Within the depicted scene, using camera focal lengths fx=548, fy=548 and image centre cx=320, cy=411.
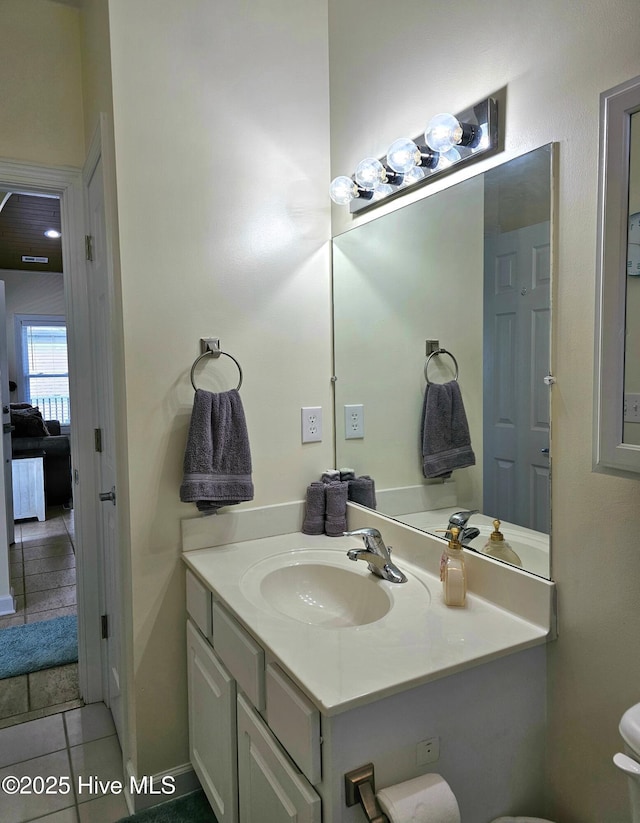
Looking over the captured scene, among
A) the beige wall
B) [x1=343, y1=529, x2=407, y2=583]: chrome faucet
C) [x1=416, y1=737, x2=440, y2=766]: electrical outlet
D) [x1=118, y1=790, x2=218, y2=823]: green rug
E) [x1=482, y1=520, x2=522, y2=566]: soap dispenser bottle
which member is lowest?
[x1=118, y1=790, x2=218, y2=823]: green rug

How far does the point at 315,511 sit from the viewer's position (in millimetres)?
1955

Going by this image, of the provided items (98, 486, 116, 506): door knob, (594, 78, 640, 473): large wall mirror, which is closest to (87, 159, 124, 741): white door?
(98, 486, 116, 506): door knob

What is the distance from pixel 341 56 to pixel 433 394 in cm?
127

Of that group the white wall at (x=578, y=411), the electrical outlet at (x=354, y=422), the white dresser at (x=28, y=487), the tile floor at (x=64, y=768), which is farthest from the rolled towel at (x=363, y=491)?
the white dresser at (x=28, y=487)

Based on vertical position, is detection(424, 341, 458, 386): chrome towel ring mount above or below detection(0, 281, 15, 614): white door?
above

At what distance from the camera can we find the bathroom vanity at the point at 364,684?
3.36ft

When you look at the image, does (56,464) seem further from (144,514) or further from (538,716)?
(538,716)

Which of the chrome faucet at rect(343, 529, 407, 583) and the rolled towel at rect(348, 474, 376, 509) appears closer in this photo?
the chrome faucet at rect(343, 529, 407, 583)

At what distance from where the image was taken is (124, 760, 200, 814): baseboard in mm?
1750

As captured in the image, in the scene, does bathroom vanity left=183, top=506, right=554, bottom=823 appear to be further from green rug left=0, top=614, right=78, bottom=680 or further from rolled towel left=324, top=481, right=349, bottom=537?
green rug left=0, top=614, right=78, bottom=680

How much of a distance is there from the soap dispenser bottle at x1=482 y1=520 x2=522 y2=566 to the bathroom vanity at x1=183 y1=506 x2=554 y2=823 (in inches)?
1.5

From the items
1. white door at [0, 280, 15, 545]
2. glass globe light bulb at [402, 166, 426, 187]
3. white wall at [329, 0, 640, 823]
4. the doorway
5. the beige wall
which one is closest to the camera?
white wall at [329, 0, 640, 823]

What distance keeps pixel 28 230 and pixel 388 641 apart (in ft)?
16.3

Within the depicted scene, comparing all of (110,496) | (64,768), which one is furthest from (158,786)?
(110,496)
